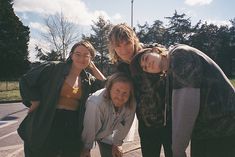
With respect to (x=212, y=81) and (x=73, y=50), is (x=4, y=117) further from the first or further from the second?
(x=212, y=81)

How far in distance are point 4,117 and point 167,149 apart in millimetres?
9699

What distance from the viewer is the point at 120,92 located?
10.6 feet

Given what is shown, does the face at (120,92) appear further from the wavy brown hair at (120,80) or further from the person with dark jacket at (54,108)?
the person with dark jacket at (54,108)

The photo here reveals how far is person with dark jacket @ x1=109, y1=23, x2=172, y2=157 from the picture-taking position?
3105 mm

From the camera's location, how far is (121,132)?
135 inches

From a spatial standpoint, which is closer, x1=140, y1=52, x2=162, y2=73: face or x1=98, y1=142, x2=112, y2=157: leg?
x1=140, y1=52, x2=162, y2=73: face

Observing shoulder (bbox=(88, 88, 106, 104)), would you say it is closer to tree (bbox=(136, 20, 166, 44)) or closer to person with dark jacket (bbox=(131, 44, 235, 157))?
person with dark jacket (bbox=(131, 44, 235, 157))

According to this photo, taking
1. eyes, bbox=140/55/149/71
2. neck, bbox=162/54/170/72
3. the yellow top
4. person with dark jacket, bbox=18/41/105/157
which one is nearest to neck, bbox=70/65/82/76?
person with dark jacket, bbox=18/41/105/157

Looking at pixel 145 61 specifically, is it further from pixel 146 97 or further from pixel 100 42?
pixel 100 42

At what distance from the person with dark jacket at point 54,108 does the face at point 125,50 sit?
35 centimetres

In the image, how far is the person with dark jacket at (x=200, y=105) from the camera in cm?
220

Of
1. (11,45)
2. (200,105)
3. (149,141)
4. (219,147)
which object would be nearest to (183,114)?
(200,105)

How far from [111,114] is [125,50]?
0.63 metres

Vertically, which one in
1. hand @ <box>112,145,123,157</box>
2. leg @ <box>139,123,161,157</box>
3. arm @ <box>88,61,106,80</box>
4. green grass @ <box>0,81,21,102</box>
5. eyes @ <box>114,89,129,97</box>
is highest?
arm @ <box>88,61,106,80</box>
